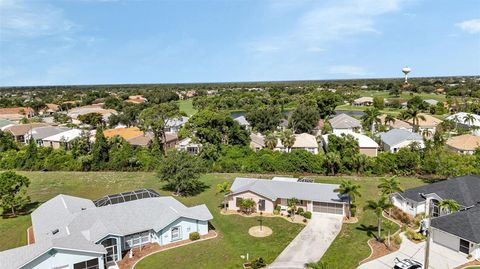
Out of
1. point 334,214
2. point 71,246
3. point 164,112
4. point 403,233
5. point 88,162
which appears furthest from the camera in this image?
point 164,112

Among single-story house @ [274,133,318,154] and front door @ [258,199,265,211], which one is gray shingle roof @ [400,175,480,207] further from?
single-story house @ [274,133,318,154]

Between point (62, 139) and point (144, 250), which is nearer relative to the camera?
point (144, 250)

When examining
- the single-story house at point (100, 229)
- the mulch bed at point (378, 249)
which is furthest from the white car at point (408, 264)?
the single-story house at point (100, 229)

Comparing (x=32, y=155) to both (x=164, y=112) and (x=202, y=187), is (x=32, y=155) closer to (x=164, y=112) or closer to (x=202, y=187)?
(x=164, y=112)

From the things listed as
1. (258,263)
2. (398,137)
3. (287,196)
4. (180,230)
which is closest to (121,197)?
(180,230)

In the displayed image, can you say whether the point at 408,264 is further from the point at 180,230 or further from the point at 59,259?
the point at 59,259

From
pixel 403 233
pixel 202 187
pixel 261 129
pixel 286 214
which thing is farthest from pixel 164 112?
pixel 403 233
